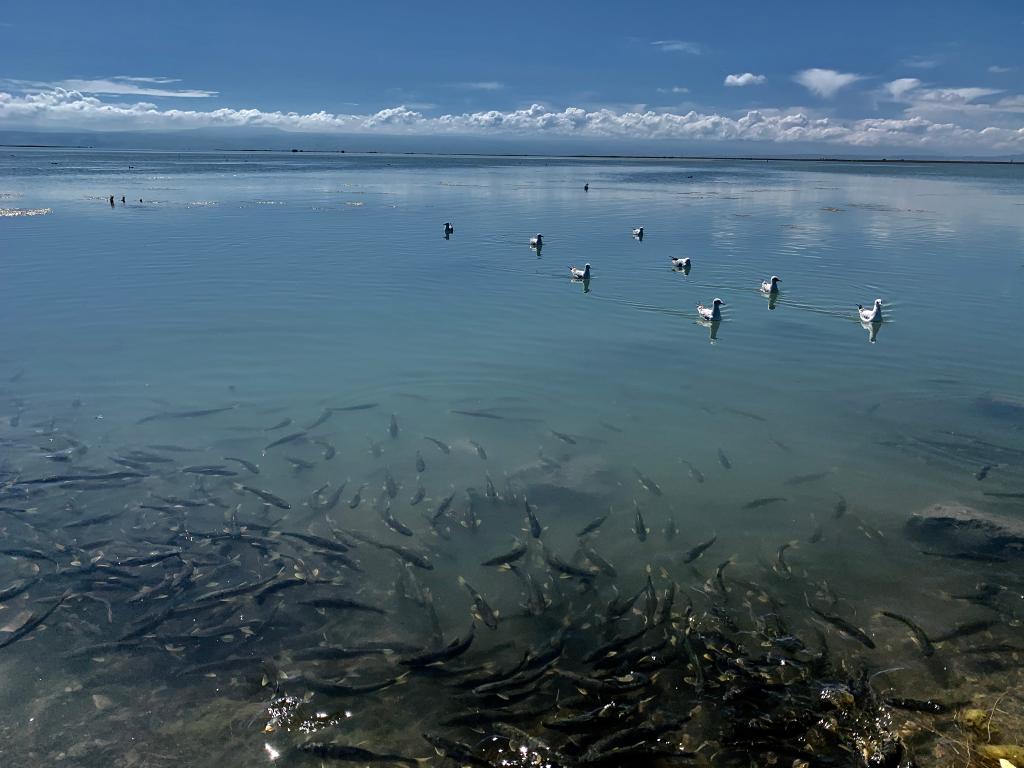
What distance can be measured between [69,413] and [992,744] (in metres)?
16.7

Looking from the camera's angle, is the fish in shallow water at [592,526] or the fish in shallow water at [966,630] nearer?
the fish in shallow water at [966,630]

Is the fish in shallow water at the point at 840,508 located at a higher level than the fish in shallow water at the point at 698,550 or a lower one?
higher

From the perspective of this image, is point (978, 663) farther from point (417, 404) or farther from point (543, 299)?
point (543, 299)

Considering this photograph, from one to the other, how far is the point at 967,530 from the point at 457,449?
8788mm

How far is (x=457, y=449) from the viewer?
13.7 meters

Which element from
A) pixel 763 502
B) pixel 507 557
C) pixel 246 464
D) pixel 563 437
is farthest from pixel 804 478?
pixel 246 464

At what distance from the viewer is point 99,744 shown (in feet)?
23.0

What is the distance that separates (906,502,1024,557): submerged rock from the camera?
34.1 feet

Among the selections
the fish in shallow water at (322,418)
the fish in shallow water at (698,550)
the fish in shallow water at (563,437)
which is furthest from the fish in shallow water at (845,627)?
the fish in shallow water at (322,418)

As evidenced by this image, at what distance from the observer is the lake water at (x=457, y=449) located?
7875 mm

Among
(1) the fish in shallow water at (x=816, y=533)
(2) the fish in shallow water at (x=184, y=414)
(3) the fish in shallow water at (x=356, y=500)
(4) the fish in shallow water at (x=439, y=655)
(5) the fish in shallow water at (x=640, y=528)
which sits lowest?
(4) the fish in shallow water at (x=439, y=655)

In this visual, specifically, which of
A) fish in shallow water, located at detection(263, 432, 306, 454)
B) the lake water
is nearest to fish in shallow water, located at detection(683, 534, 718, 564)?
the lake water

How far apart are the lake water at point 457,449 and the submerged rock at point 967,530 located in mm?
328

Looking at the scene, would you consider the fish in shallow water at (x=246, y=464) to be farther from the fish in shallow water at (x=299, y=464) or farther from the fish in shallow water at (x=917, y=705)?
the fish in shallow water at (x=917, y=705)
